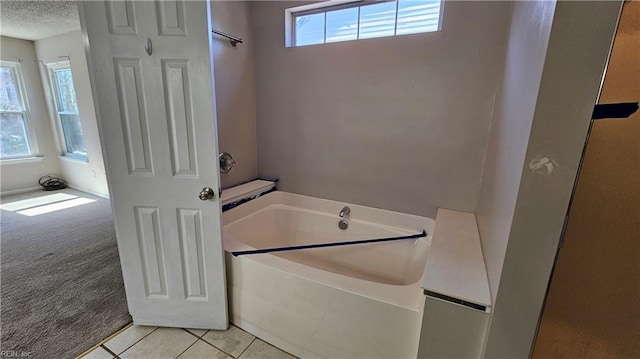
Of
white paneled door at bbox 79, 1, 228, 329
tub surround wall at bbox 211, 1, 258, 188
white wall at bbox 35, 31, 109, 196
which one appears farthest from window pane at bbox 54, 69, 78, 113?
white paneled door at bbox 79, 1, 228, 329

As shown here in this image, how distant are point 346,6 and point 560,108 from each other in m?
1.85

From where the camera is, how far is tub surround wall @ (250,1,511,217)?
169 cm

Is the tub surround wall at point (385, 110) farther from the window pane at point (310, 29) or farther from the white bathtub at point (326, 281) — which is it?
the white bathtub at point (326, 281)

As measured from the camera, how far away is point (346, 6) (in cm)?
204

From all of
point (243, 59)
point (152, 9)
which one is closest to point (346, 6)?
point (243, 59)

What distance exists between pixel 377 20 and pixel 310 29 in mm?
590

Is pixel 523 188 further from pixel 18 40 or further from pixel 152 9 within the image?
pixel 18 40

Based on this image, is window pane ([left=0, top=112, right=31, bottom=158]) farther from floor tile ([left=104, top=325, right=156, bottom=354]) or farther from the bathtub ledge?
the bathtub ledge

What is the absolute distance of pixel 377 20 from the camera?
1946 millimetres

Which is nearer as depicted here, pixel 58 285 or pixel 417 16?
pixel 417 16

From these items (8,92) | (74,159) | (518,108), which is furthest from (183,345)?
(8,92)

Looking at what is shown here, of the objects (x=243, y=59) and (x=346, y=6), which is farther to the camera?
(x=243, y=59)

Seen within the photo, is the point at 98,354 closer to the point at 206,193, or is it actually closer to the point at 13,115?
the point at 206,193

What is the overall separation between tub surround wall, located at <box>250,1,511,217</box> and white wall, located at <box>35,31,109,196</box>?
2.76 m
